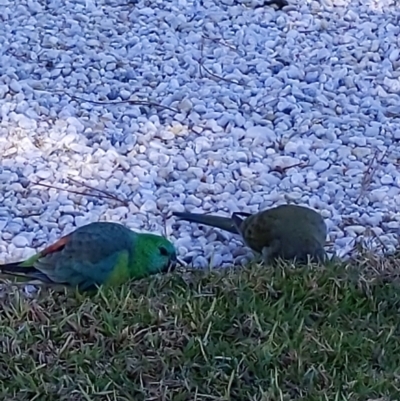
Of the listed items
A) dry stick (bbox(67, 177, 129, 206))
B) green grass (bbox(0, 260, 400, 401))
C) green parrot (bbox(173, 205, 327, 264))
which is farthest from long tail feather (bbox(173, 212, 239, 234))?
green grass (bbox(0, 260, 400, 401))

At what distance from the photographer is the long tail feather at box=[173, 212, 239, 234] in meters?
4.48

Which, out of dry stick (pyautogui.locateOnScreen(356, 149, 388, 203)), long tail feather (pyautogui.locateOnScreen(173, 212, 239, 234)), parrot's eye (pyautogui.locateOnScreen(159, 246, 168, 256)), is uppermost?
parrot's eye (pyautogui.locateOnScreen(159, 246, 168, 256))

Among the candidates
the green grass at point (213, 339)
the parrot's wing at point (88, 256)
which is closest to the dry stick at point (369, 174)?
the green grass at point (213, 339)

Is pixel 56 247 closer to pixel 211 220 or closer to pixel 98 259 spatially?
pixel 98 259

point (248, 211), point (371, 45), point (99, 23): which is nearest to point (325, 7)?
point (371, 45)

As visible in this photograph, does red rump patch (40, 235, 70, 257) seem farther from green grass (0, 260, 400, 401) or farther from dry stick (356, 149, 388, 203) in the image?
dry stick (356, 149, 388, 203)

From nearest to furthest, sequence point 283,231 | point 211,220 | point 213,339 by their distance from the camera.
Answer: point 213,339 → point 283,231 → point 211,220

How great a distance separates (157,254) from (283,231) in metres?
0.53

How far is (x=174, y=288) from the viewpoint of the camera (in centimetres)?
390

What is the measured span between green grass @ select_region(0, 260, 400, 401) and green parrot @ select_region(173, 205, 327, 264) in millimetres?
238

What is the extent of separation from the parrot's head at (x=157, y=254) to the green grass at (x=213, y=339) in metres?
0.10

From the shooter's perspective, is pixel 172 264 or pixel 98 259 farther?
pixel 172 264

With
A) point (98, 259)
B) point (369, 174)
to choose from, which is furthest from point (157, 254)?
point (369, 174)

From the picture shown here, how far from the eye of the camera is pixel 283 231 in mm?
4281
